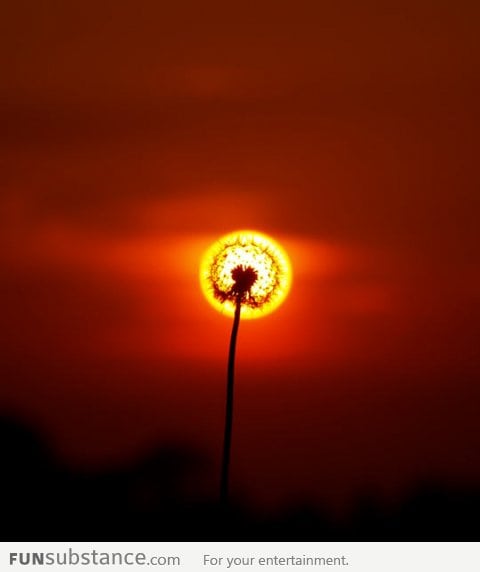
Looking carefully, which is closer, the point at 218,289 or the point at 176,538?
the point at 176,538

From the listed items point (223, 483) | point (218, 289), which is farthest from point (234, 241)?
point (223, 483)

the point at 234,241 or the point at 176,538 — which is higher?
the point at 234,241

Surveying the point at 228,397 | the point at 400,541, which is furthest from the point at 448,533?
the point at 228,397

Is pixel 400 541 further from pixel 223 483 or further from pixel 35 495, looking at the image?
pixel 35 495

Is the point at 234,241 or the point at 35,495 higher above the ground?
the point at 234,241
